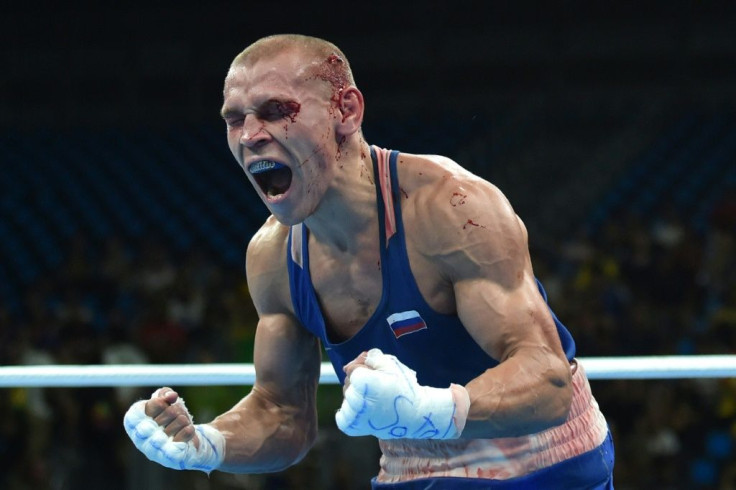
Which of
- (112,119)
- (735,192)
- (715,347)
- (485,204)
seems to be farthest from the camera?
(112,119)

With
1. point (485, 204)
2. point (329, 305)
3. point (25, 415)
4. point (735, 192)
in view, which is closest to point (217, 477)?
point (25, 415)

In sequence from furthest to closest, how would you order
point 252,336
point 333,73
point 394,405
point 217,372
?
point 252,336, point 217,372, point 333,73, point 394,405

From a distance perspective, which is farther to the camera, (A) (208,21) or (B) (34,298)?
(A) (208,21)

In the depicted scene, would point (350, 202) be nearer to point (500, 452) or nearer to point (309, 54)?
point (309, 54)

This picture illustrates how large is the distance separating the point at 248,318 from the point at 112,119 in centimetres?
682

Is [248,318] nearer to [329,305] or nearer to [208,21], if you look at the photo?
[329,305]

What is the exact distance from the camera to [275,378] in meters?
2.07

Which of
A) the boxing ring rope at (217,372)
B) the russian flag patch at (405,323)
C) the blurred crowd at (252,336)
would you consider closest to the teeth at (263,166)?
the russian flag patch at (405,323)

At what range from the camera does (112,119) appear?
37.9 feet

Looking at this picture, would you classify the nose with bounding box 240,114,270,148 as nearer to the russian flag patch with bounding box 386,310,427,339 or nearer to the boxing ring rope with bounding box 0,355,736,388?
the russian flag patch with bounding box 386,310,427,339

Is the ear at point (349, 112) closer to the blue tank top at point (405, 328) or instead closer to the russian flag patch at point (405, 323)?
the blue tank top at point (405, 328)

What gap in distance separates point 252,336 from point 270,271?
3248 millimetres

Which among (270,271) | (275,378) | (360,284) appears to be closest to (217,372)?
(275,378)

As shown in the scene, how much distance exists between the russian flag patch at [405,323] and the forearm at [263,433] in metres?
0.38
